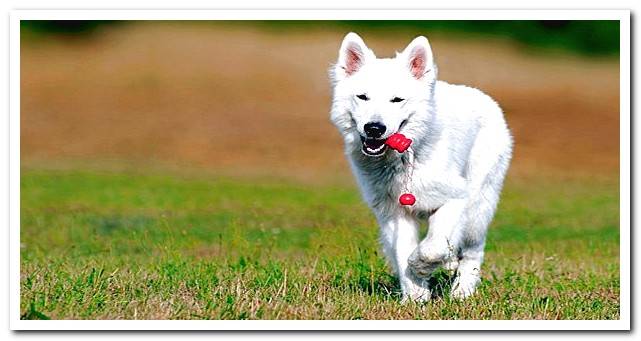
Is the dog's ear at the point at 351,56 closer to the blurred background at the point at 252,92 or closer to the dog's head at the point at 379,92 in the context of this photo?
the dog's head at the point at 379,92

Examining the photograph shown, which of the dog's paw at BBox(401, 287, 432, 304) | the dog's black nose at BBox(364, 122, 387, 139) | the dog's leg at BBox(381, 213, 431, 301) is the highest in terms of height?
the dog's black nose at BBox(364, 122, 387, 139)

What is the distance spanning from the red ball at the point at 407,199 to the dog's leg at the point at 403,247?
0.19m

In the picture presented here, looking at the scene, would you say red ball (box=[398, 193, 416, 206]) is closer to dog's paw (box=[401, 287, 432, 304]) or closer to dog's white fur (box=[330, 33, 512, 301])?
dog's white fur (box=[330, 33, 512, 301])

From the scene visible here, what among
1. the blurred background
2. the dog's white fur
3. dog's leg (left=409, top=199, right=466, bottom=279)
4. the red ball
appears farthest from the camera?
the blurred background

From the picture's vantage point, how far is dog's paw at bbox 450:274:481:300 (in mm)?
8086

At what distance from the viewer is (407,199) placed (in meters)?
7.78

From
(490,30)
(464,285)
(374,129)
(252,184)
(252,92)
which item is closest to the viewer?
(374,129)

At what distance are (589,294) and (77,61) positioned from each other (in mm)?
18036

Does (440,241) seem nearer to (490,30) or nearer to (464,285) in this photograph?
(464,285)

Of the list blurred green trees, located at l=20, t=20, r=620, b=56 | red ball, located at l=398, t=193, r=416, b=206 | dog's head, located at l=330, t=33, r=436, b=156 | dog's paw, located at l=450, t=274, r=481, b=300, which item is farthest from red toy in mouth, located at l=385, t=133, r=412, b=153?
blurred green trees, located at l=20, t=20, r=620, b=56

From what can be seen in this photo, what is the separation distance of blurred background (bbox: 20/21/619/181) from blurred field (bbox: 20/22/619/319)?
5cm

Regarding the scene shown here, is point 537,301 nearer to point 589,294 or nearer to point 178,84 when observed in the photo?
point 589,294

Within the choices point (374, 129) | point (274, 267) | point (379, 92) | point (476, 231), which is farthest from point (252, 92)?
point (374, 129)
